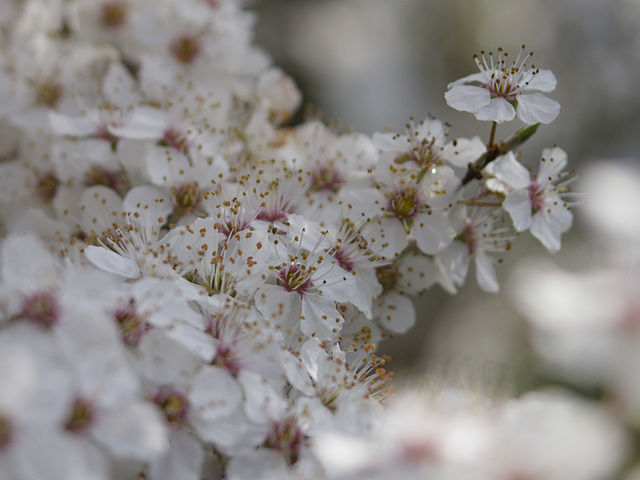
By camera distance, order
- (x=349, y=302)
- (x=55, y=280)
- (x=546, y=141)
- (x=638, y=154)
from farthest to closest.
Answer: (x=546, y=141) → (x=638, y=154) → (x=349, y=302) → (x=55, y=280)

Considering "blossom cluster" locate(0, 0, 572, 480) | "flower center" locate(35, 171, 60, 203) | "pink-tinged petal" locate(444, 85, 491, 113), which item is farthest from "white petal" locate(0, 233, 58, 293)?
"pink-tinged petal" locate(444, 85, 491, 113)

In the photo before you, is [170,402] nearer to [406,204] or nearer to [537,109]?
[406,204]

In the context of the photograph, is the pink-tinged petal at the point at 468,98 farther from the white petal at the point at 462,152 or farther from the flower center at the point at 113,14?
the flower center at the point at 113,14

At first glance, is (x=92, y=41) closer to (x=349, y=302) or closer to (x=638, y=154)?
(x=349, y=302)

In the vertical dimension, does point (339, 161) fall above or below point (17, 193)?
above

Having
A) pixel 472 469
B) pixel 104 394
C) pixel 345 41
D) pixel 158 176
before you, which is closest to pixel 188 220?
pixel 158 176

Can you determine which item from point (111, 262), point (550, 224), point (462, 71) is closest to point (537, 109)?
point (550, 224)
